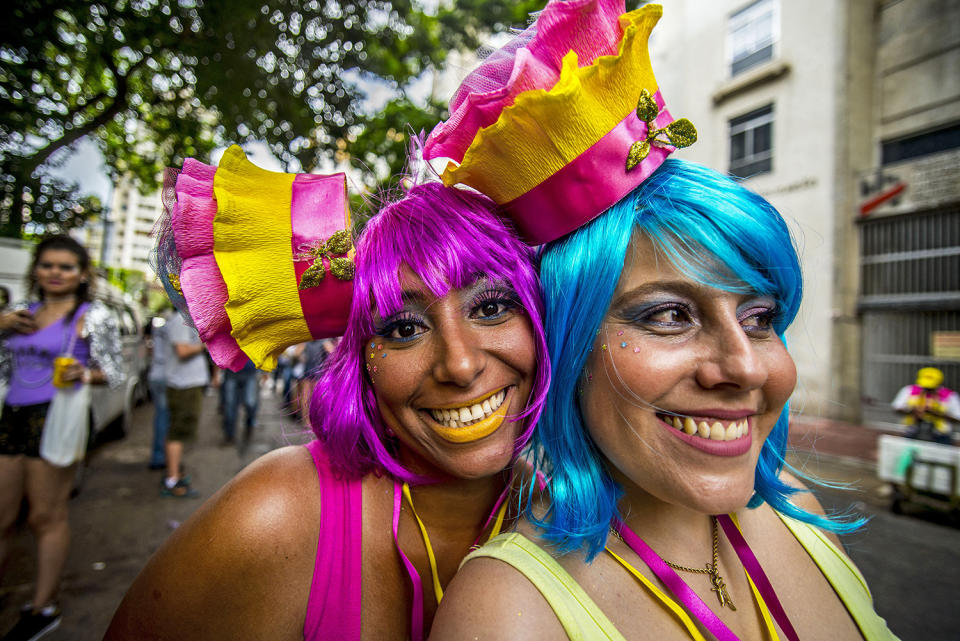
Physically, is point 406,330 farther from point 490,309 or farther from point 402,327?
point 490,309

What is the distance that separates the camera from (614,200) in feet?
3.49

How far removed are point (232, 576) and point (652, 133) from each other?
1369 mm

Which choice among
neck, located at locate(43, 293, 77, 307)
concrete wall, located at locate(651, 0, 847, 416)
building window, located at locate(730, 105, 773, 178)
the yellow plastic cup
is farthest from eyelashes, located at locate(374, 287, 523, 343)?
building window, located at locate(730, 105, 773, 178)

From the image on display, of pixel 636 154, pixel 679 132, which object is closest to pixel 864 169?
pixel 679 132

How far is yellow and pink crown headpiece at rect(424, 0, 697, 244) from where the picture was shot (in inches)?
38.2

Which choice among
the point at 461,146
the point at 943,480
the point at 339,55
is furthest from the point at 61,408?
the point at 943,480

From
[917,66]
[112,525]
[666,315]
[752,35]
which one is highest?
[752,35]

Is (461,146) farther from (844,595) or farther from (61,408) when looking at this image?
(61,408)

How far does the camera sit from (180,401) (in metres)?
4.60

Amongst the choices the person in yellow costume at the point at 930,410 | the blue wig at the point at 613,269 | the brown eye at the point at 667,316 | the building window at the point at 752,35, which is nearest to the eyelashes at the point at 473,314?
the blue wig at the point at 613,269

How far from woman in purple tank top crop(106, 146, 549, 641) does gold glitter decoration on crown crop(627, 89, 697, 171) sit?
0.35m

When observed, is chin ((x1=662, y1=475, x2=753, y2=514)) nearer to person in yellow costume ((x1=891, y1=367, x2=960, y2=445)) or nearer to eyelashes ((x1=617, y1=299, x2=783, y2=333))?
eyelashes ((x1=617, y1=299, x2=783, y2=333))

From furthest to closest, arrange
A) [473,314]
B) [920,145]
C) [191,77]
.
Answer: [920,145] → [191,77] → [473,314]

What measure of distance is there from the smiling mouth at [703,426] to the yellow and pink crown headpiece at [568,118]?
458mm
